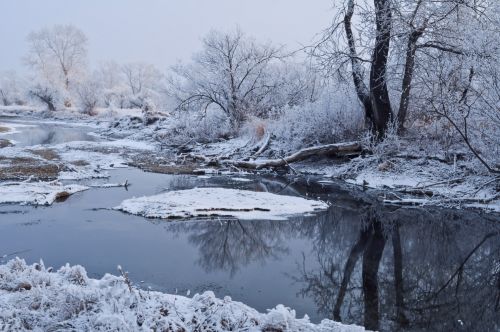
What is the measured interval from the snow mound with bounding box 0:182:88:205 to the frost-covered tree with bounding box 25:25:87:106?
58.0 meters

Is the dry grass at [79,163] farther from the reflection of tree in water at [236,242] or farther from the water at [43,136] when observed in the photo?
the reflection of tree in water at [236,242]

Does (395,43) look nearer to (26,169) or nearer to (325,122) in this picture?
(325,122)

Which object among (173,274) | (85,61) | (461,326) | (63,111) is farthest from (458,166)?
(85,61)

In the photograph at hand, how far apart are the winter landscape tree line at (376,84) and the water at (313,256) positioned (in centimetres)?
311

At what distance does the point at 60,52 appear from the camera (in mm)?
65188

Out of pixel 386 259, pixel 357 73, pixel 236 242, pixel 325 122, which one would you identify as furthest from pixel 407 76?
pixel 236 242

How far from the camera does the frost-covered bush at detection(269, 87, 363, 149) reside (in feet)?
49.5

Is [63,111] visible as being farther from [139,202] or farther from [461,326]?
[461,326]

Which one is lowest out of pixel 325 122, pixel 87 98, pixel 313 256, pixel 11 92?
pixel 313 256

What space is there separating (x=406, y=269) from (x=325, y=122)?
32.1 feet

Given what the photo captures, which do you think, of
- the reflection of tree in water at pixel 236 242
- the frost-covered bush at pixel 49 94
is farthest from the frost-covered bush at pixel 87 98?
the reflection of tree in water at pixel 236 242

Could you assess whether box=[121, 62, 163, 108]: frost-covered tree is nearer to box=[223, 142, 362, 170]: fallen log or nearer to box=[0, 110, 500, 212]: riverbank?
box=[0, 110, 500, 212]: riverbank

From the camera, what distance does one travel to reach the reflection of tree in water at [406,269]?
15.5 feet

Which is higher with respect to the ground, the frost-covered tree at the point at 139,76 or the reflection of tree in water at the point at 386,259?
the frost-covered tree at the point at 139,76
